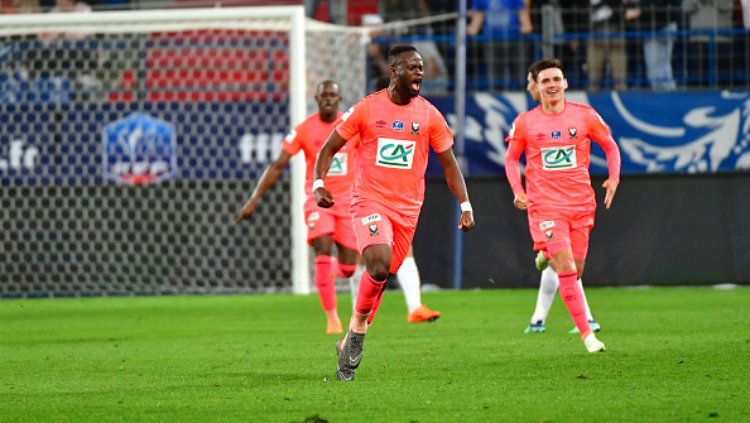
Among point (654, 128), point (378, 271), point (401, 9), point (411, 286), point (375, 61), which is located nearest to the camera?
point (378, 271)

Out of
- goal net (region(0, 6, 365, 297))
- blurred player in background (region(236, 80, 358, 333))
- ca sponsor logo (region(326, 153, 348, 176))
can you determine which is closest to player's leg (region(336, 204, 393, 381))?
blurred player in background (region(236, 80, 358, 333))

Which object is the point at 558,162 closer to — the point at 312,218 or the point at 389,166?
the point at 312,218

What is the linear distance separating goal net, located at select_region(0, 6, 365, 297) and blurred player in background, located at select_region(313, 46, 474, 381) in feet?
27.4

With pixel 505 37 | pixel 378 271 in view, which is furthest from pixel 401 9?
pixel 378 271

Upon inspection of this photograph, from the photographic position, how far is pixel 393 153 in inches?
343

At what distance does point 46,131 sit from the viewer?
1744cm

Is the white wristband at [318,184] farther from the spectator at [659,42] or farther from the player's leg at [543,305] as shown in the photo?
the spectator at [659,42]

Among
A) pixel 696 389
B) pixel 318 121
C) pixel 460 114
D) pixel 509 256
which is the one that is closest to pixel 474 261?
pixel 509 256

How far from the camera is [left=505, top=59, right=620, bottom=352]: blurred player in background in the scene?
Result: 10.8m

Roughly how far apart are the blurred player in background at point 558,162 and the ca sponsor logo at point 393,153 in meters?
2.11

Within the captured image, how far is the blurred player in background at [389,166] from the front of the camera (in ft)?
27.6

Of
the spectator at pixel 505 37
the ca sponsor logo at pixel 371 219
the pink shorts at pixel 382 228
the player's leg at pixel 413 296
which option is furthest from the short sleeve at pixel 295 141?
the spectator at pixel 505 37

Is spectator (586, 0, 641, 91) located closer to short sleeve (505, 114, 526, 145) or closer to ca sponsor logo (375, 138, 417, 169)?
short sleeve (505, 114, 526, 145)

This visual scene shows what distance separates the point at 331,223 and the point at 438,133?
12.9 ft
